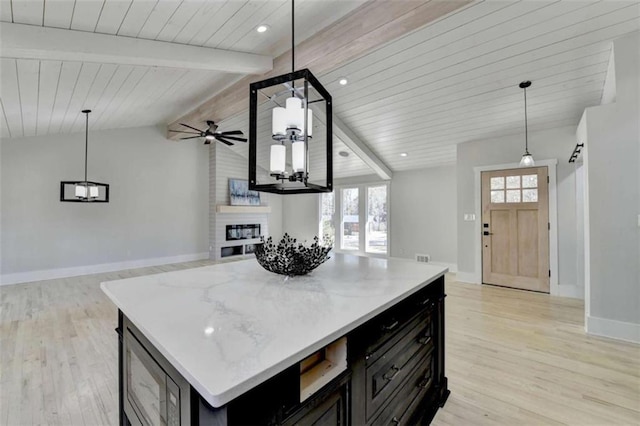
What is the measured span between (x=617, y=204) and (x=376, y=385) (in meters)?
3.24

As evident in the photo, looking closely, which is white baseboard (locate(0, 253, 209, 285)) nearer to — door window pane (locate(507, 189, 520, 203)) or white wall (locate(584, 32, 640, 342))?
door window pane (locate(507, 189, 520, 203))

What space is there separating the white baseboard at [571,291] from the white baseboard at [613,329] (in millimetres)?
1509

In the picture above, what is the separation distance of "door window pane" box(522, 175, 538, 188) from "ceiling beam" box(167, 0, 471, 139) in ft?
10.6

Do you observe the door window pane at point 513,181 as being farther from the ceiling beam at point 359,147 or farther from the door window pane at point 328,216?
the door window pane at point 328,216

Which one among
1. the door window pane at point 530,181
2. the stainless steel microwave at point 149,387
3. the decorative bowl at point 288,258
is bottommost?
the stainless steel microwave at point 149,387

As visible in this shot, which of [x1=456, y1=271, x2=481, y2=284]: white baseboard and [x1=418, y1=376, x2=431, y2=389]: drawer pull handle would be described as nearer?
[x1=418, y1=376, x2=431, y2=389]: drawer pull handle

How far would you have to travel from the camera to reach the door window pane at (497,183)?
4.85 m

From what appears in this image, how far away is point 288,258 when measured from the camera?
159cm

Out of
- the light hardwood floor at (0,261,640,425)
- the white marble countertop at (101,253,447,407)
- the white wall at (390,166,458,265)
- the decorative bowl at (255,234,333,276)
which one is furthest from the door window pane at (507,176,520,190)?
the decorative bowl at (255,234,333,276)

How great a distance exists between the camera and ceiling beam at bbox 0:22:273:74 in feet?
7.40

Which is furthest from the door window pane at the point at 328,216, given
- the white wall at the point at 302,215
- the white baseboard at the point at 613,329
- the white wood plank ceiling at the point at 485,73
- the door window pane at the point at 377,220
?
the white baseboard at the point at 613,329

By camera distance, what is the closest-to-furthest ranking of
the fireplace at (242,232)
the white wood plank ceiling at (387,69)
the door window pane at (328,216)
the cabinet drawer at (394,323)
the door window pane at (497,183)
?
the cabinet drawer at (394,323) → the white wood plank ceiling at (387,69) → the door window pane at (497,183) → the fireplace at (242,232) → the door window pane at (328,216)

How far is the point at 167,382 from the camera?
2.88 ft

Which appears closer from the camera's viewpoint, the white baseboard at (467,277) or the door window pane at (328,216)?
the white baseboard at (467,277)
